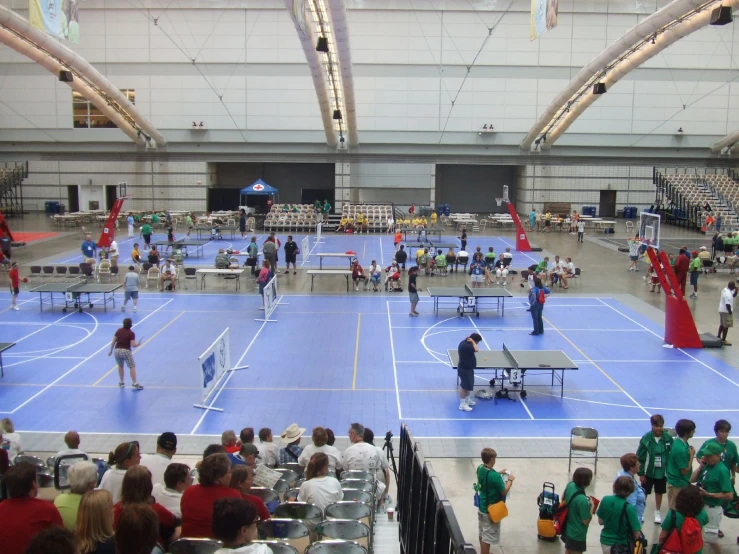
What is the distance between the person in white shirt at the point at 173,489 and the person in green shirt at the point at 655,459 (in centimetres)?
653

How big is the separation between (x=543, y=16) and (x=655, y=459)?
24011 mm

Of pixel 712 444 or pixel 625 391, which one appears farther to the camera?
pixel 625 391

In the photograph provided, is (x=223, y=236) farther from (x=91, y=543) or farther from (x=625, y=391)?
(x=91, y=543)

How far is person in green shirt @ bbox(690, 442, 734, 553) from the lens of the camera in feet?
31.0

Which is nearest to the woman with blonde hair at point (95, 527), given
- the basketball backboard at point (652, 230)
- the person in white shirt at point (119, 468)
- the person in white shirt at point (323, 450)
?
the person in white shirt at point (119, 468)

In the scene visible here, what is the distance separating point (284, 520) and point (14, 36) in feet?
137

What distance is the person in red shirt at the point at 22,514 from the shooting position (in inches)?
226

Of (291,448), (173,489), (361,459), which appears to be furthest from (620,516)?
(291,448)

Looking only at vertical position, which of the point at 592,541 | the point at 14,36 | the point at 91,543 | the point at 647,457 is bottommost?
the point at 592,541

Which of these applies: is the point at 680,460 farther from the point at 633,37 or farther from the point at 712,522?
the point at 633,37

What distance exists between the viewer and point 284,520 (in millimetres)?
7195

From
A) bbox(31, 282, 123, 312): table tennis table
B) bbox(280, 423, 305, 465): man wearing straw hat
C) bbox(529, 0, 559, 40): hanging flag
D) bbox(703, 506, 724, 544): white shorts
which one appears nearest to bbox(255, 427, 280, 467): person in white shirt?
bbox(280, 423, 305, 465): man wearing straw hat

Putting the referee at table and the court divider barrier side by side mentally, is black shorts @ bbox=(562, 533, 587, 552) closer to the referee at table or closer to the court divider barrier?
the court divider barrier

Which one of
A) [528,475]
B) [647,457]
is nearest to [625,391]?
[528,475]
